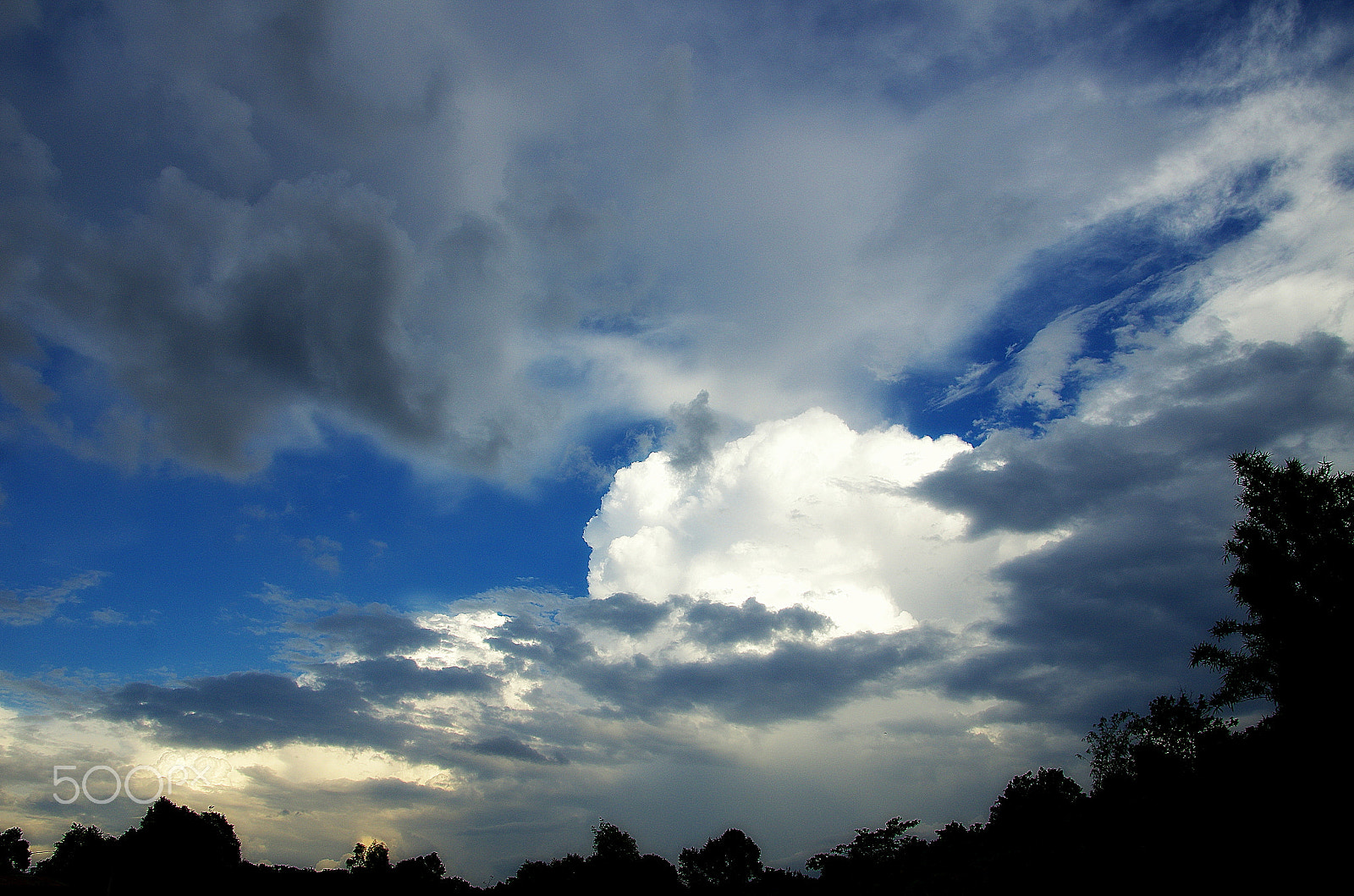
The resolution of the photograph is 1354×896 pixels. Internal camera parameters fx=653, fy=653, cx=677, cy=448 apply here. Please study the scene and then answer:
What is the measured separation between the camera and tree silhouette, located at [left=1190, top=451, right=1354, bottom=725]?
118ft

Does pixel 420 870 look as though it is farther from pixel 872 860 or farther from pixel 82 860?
pixel 872 860

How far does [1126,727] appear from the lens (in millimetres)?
74938

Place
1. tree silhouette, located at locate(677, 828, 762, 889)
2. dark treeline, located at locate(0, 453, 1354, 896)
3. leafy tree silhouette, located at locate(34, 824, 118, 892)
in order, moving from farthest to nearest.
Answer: tree silhouette, located at locate(677, 828, 762, 889) → leafy tree silhouette, located at locate(34, 824, 118, 892) → dark treeline, located at locate(0, 453, 1354, 896)

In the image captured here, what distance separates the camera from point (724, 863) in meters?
132

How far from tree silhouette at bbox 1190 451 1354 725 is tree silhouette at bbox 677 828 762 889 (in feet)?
376

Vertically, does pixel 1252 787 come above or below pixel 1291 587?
below

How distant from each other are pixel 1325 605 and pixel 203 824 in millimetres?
129246

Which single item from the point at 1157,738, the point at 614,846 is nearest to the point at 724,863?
the point at 614,846

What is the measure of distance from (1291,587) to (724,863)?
12340 cm

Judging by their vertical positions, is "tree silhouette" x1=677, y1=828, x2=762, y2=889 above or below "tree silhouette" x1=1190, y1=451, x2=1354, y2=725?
below

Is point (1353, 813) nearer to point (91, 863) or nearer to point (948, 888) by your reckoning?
point (948, 888)

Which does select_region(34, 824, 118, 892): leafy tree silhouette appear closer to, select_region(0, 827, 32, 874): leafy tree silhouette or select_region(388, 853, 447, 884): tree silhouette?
select_region(0, 827, 32, 874): leafy tree silhouette

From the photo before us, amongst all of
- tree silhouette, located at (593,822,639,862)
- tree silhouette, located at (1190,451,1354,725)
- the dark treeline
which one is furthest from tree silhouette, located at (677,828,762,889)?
tree silhouette, located at (1190,451,1354,725)

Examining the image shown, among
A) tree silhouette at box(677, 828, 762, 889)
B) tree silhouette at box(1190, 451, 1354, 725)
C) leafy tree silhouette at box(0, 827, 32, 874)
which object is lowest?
tree silhouette at box(677, 828, 762, 889)
